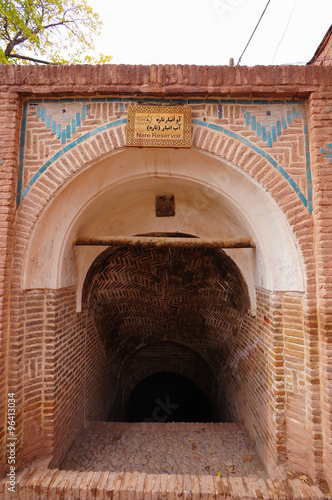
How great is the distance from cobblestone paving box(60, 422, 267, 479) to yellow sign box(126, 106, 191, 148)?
3.44 meters

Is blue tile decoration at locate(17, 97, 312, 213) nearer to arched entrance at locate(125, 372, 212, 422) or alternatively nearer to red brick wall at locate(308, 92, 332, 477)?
red brick wall at locate(308, 92, 332, 477)

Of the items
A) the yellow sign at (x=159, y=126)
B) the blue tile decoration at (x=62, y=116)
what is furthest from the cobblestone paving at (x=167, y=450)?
the blue tile decoration at (x=62, y=116)

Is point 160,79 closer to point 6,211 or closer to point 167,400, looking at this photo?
point 6,211

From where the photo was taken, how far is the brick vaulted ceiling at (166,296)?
4246 millimetres

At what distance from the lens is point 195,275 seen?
4.68 m

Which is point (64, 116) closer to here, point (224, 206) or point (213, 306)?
point (224, 206)

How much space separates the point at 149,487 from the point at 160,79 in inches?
155

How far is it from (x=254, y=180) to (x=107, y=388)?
4.42 m

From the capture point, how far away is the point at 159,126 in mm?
2965

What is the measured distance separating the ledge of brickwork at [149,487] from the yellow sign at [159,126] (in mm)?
3244

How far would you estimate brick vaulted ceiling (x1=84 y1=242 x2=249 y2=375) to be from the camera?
4.25 meters

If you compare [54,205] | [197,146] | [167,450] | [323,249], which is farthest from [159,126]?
[167,450]

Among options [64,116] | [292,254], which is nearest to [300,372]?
[292,254]

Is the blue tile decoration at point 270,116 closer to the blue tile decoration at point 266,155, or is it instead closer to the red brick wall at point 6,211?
the blue tile decoration at point 266,155
